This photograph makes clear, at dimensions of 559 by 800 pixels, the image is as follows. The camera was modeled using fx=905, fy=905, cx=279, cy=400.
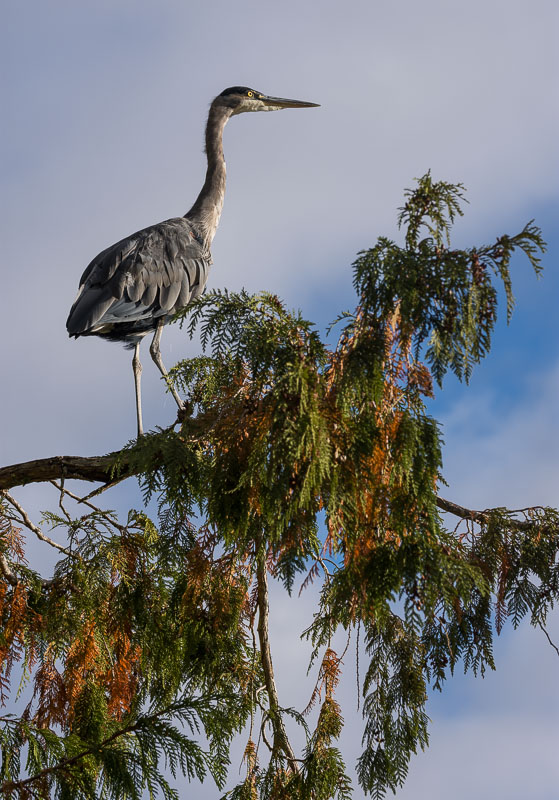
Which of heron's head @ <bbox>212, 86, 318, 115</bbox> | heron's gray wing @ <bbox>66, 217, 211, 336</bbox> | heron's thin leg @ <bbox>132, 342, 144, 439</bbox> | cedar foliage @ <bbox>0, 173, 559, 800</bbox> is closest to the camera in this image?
→ cedar foliage @ <bbox>0, 173, 559, 800</bbox>

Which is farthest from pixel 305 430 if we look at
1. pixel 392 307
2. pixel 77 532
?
pixel 77 532

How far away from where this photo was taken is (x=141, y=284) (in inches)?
275

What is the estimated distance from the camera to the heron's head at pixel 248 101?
9.12m

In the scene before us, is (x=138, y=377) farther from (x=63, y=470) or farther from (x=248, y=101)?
(x=248, y=101)

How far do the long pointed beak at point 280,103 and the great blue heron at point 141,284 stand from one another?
1.93 metres

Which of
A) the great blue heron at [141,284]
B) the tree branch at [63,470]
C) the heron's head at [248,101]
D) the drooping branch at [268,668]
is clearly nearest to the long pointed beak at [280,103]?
the heron's head at [248,101]

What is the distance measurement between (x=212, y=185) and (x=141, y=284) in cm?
210

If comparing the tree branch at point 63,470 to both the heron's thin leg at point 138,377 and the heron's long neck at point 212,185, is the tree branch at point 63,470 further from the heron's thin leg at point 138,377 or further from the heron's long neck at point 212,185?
the heron's long neck at point 212,185

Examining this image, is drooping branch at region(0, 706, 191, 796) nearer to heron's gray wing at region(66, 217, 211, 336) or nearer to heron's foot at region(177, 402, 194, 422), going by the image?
heron's foot at region(177, 402, 194, 422)

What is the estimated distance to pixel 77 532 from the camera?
482 cm

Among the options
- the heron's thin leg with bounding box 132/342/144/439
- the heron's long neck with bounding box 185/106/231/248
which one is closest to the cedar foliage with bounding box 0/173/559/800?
the heron's thin leg with bounding box 132/342/144/439

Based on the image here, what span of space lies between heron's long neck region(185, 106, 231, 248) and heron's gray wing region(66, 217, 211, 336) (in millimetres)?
585

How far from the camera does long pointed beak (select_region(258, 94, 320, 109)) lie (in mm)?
9406

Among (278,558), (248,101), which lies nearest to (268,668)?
(278,558)
